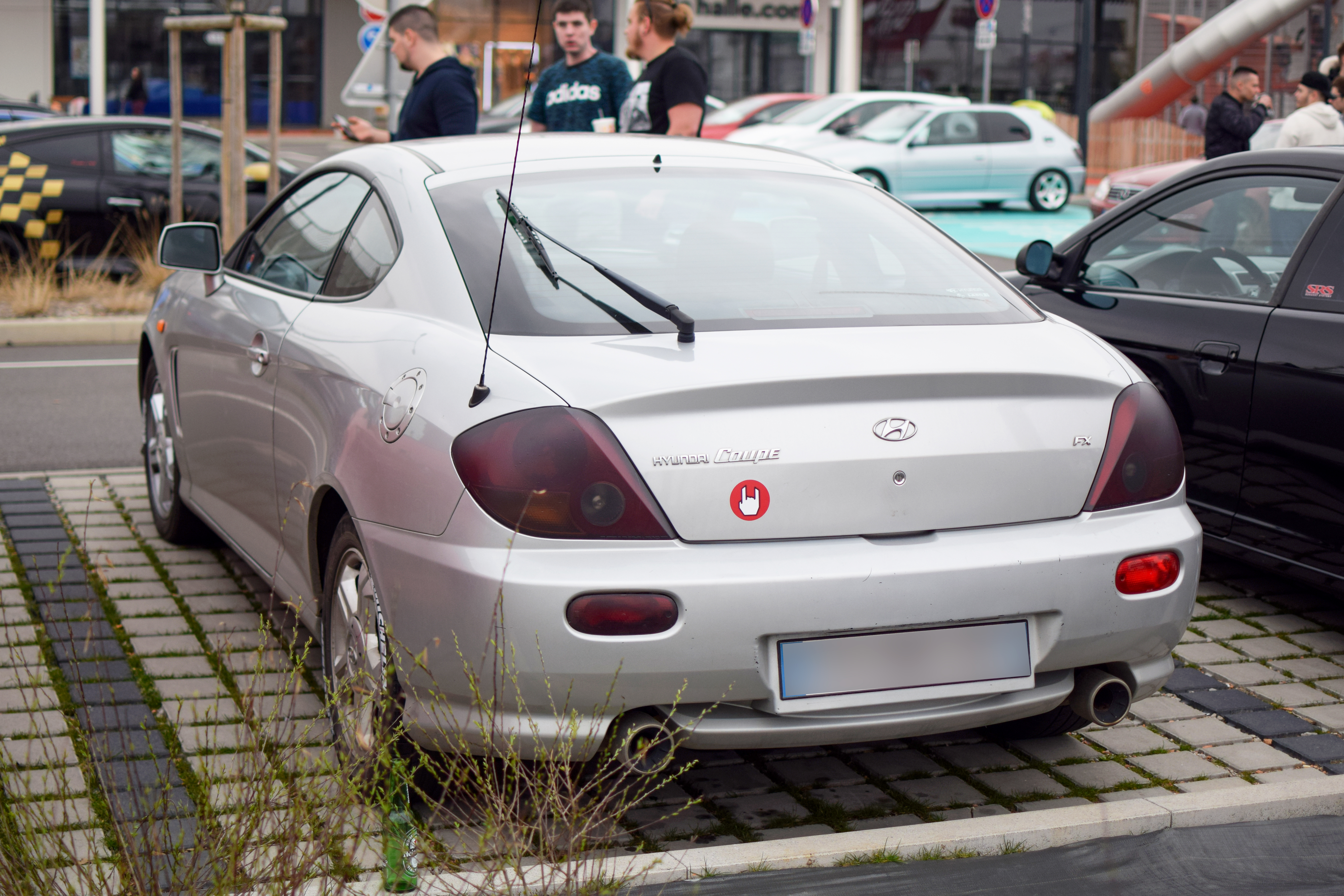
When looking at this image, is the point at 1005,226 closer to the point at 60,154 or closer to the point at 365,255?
the point at 60,154

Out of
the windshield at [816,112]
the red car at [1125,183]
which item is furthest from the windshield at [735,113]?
the red car at [1125,183]

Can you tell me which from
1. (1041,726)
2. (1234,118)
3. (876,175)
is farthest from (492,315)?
(876,175)

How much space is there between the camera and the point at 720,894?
→ 2854 millimetres

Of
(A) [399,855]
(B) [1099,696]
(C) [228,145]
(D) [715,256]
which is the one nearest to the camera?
(A) [399,855]

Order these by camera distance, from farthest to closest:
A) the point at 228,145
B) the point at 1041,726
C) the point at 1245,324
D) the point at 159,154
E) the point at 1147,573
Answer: the point at 159,154 < the point at 228,145 < the point at 1245,324 < the point at 1041,726 < the point at 1147,573

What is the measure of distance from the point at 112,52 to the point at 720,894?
45245 millimetres

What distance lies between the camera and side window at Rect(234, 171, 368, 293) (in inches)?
164

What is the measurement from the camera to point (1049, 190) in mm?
23922

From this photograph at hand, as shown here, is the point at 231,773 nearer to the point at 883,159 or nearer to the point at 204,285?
the point at 204,285

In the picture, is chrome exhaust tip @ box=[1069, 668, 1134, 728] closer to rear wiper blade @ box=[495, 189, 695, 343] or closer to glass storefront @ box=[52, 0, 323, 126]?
rear wiper blade @ box=[495, 189, 695, 343]

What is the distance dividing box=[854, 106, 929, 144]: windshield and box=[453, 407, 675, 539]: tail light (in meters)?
20.5

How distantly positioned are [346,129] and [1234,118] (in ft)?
28.1

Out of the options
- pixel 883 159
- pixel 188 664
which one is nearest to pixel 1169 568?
pixel 188 664

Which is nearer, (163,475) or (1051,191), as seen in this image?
(163,475)
